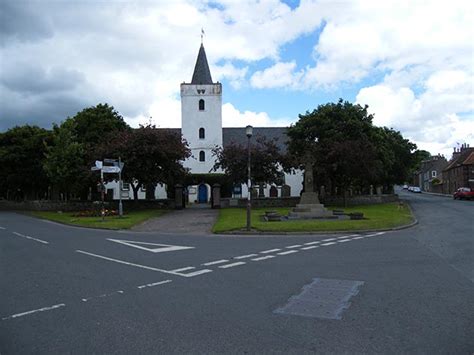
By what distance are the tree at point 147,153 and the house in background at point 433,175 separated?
7912 cm

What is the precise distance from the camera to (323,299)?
701 centimetres

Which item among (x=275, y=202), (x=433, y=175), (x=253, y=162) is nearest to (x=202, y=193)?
(x=275, y=202)

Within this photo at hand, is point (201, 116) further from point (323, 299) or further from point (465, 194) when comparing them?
point (323, 299)

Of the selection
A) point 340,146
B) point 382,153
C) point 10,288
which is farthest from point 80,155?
point 10,288

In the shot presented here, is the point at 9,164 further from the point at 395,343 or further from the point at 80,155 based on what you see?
the point at 395,343

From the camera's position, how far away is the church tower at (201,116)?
6169cm

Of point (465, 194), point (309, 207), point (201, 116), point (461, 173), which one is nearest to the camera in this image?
point (309, 207)

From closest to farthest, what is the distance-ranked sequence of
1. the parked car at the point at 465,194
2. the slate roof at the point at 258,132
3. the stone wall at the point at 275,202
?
the stone wall at the point at 275,202 < the parked car at the point at 465,194 < the slate roof at the point at 258,132

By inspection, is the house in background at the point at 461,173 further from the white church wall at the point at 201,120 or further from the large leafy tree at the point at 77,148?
the large leafy tree at the point at 77,148

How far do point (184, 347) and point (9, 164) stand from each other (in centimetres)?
4866

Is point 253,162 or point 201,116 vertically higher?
point 201,116

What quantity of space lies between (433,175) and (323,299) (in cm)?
12042

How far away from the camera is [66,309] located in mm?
6531

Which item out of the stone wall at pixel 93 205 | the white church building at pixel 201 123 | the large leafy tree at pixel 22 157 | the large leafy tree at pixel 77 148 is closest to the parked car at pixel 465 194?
the white church building at pixel 201 123
